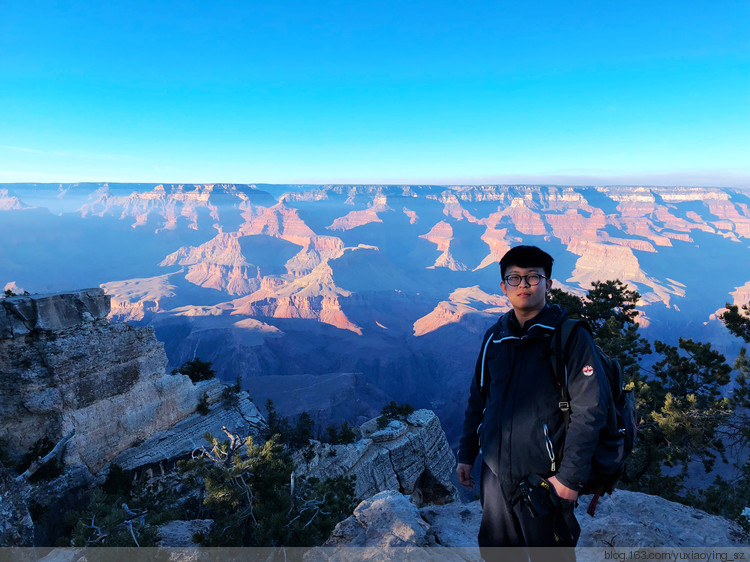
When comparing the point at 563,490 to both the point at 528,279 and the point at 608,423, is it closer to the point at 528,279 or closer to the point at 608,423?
the point at 608,423

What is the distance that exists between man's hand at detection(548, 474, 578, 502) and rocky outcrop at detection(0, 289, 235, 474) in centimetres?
1407

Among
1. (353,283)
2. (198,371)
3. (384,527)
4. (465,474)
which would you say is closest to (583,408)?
(465,474)

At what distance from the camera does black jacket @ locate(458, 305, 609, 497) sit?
2332 millimetres

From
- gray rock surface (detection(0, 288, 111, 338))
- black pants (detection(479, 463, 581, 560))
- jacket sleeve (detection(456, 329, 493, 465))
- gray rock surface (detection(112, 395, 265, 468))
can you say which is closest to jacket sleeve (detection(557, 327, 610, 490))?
black pants (detection(479, 463, 581, 560))

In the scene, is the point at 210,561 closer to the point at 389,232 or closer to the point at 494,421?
the point at 494,421

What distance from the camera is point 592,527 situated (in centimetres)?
505

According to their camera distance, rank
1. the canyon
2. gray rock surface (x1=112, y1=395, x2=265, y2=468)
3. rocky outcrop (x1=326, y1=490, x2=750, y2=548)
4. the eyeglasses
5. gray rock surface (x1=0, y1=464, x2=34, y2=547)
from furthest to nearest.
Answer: the canyon < gray rock surface (x1=112, y1=395, x2=265, y2=468) < gray rock surface (x1=0, y1=464, x2=34, y2=547) < rocky outcrop (x1=326, y1=490, x2=750, y2=548) < the eyeglasses

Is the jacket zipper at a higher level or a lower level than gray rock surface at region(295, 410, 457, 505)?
higher

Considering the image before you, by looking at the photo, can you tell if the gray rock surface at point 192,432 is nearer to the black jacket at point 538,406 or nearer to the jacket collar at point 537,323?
the black jacket at point 538,406

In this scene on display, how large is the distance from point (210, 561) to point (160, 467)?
1012cm

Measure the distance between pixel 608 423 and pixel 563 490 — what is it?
22.1 inches

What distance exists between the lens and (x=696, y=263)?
141 metres

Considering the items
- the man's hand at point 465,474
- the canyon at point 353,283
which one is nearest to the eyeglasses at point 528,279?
the man's hand at point 465,474

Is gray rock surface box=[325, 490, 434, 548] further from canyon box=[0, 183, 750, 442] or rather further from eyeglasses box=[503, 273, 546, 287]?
canyon box=[0, 183, 750, 442]
